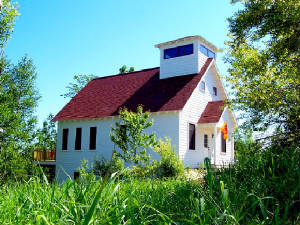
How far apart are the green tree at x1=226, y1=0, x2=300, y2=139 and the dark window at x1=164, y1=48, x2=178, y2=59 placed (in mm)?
10030

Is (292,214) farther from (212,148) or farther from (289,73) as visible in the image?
(212,148)

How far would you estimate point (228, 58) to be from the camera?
1322cm

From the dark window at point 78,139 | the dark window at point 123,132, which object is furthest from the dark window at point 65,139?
the dark window at point 123,132

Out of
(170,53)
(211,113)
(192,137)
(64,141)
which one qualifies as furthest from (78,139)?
(211,113)

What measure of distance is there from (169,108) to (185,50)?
209 inches

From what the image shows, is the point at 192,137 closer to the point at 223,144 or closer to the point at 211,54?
the point at 223,144

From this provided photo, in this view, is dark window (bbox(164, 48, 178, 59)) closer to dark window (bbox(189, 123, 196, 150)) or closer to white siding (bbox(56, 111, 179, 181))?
white siding (bbox(56, 111, 179, 181))

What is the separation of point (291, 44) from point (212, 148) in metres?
13.1

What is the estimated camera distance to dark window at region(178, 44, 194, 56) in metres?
21.0

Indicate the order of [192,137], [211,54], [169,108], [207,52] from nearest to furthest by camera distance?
1. [169,108]
2. [192,137]
3. [207,52]
4. [211,54]

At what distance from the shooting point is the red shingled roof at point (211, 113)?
1925cm

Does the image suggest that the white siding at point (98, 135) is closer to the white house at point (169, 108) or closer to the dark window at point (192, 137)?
the white house at point (169, 108)

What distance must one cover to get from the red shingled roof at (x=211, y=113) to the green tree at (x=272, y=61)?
7.35 metres

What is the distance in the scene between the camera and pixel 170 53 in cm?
2183
